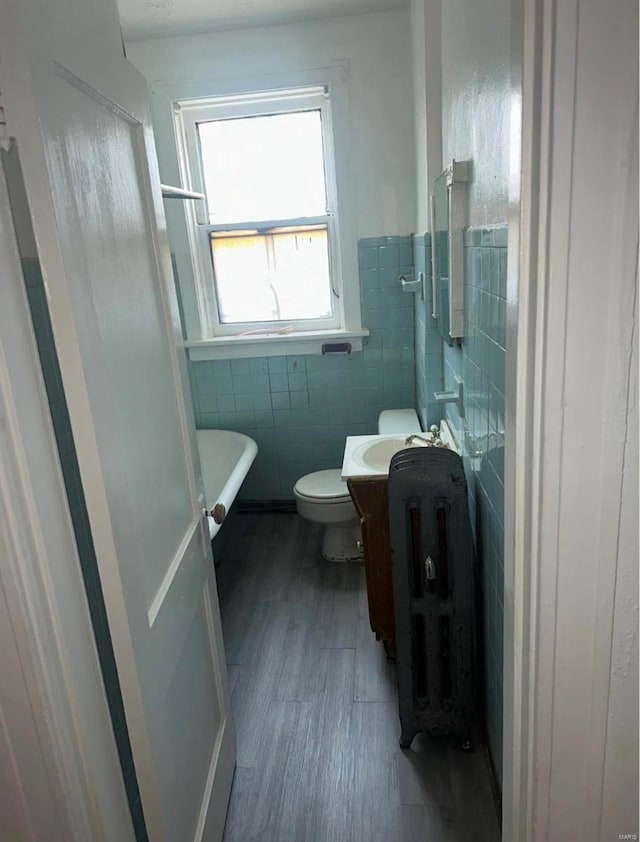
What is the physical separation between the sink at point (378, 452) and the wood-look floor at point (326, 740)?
→ 2.40 ft

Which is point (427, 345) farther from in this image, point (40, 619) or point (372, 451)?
point (40, 619)

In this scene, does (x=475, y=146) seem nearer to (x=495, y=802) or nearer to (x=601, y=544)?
(x=601, y=544)

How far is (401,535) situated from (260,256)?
217 cm

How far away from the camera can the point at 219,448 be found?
3414 millimetres

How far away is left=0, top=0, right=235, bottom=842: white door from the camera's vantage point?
2.68 ft

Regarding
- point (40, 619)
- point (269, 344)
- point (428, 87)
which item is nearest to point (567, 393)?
point (40, 619)

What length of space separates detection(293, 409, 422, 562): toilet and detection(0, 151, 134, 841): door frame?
6.27ft

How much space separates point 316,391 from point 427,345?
0.98 m

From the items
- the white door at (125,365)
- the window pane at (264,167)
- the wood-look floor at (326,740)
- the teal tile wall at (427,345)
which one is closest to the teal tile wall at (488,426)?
the wood-look floor at (326,740)

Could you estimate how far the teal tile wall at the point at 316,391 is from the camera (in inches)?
129

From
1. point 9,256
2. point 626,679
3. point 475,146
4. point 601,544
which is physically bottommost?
point 626,679

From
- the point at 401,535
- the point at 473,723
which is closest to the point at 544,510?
the point at 401,535

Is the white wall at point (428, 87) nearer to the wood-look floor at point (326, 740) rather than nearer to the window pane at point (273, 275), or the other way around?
the window pane at point (273, 275)

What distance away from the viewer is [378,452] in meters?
2.46
